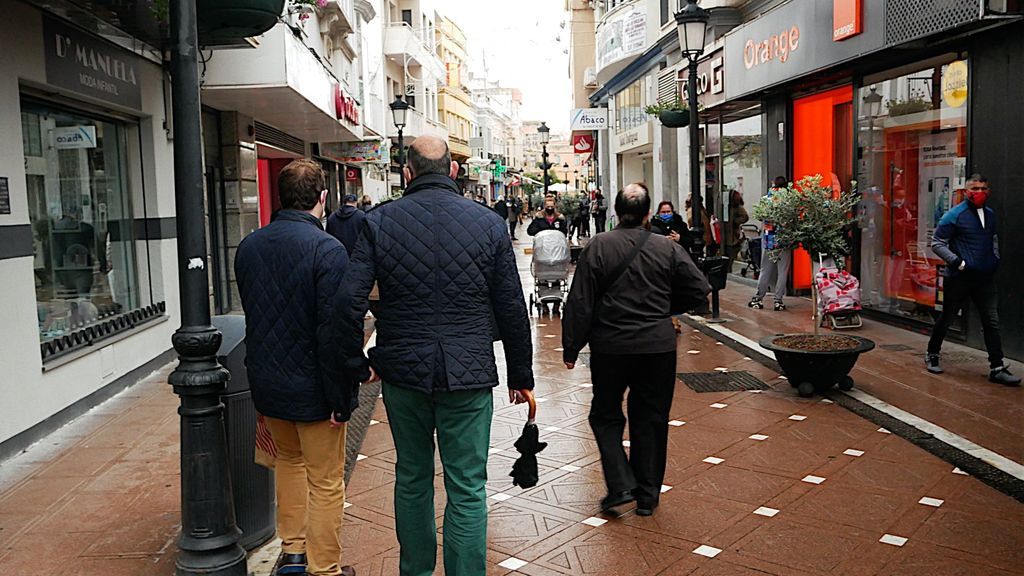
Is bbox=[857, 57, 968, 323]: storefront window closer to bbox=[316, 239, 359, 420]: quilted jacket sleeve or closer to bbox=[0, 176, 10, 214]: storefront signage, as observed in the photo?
bbox=[316, 239, 359, 420]: quilted jacket sleeve

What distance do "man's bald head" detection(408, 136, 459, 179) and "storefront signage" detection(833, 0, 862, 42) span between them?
8.19m

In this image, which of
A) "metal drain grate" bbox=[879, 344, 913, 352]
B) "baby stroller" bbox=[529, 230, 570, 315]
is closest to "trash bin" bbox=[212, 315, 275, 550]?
"metal drain grate" bbox=[879, 344, 913, 352]

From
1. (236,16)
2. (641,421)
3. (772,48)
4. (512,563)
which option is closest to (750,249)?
(772,48)

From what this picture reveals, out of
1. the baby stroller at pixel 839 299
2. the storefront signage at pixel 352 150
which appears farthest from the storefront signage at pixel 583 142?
the baby stroller at pixel 839 299

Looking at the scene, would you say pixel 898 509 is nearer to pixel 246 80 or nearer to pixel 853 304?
pixel 853 304

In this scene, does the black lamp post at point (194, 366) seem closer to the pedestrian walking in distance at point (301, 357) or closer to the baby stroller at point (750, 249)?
the pedestrian walking in distance at point (301, 357)

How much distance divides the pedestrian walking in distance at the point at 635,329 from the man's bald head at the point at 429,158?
4.98ft

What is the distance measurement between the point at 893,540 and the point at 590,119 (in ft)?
103

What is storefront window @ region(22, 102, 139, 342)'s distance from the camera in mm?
7656

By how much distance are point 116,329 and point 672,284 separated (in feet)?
19.0

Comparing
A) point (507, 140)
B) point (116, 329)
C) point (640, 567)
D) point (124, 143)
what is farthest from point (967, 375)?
point (507, 140)

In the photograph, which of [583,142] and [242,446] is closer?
[242,446]

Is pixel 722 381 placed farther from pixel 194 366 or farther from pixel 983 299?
pixel 194 366

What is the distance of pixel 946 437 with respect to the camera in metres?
6.55
